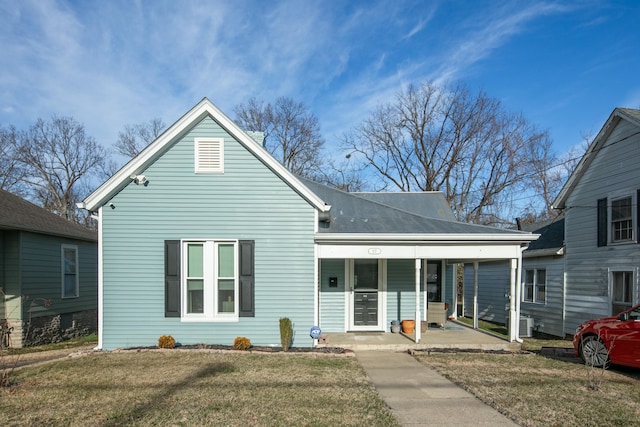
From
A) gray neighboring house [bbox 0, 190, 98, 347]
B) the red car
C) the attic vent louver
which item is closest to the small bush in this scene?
gray neighboring house [bbox 0, 190, 98, 347]

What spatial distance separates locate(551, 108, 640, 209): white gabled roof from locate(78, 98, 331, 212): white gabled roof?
8.24m

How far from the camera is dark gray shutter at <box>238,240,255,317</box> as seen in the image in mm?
9812

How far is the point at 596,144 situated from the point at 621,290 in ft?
13.6

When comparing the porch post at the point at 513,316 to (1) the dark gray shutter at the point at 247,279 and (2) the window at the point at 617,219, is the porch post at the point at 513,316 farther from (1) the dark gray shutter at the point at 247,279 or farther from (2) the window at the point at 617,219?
(1) the dark gray shutter at the point at 247,279

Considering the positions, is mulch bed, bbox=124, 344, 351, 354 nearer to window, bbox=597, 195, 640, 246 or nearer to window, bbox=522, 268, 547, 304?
window, bbox=597, 195, 640, 246

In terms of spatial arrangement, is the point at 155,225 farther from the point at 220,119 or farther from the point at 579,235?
the point at 579,235

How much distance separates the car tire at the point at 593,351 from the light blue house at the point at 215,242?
8.92ft

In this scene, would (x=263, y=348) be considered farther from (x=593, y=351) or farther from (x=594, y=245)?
(x=594, y=245)

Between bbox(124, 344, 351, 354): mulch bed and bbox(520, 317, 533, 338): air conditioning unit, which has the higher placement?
bbox(124, 344, 351, 354): mulch bed

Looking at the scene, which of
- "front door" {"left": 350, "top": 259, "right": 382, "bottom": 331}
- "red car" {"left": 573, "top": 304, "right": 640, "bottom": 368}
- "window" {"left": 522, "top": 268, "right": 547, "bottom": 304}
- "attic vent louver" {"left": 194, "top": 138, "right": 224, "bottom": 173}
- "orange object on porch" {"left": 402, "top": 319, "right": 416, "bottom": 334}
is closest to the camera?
"red car" {"left": 573, "top": 304, "right": 640, "bottom": 368}

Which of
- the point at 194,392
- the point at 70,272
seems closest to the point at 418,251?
the point at 194,392

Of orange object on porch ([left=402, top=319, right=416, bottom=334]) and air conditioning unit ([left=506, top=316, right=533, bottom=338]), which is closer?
orange object on porch ([left=402, top=319, right=416, bottom=334])

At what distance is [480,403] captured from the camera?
6.12 m

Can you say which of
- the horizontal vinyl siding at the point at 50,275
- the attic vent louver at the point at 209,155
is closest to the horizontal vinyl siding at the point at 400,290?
the attic vent louver at the point at 209,155
